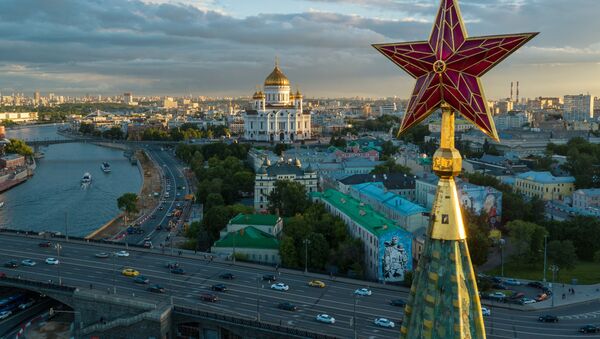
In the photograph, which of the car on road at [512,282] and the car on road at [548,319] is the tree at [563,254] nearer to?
the car on road at [512,282]

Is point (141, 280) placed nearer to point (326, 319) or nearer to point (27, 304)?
point (27, 304)

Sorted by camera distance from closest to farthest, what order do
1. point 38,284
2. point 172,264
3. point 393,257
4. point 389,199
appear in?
point 38,284 < point 172,264 < point 393,257 < point 389,199

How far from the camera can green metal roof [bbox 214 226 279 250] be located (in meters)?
25.9

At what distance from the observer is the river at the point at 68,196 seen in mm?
36938

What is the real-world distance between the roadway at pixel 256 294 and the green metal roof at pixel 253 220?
4591 mm

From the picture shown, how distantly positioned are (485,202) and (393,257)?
10.8m

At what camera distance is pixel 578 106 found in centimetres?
13175

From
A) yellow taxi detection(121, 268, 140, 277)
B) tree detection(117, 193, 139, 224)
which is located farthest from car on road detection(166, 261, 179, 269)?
tree detection(117, 193, 139, 224)

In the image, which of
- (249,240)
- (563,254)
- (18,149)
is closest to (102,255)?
(249,240)

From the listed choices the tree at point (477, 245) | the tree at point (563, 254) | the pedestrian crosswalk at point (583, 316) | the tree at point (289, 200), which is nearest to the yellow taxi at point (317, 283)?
the tree at point (477, 245)

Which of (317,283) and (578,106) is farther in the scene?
(578,106)

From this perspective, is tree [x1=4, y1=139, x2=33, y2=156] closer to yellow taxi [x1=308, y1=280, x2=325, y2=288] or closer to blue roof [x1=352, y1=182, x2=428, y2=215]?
blue roof [x1=352, y1=182, x2=428, y2=215]

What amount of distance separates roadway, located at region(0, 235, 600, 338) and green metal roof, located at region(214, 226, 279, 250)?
2.32 metres

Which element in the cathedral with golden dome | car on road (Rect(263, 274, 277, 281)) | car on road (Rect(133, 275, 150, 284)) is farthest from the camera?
the cathedral with golden dome
